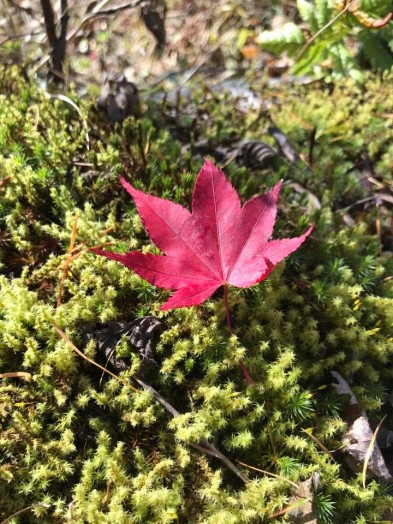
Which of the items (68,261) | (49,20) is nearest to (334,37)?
(49,20)

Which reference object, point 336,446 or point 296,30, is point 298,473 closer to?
point 336,446

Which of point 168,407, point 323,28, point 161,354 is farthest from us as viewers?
point 323,28

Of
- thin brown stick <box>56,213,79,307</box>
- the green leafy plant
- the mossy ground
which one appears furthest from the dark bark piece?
the green leafy plant

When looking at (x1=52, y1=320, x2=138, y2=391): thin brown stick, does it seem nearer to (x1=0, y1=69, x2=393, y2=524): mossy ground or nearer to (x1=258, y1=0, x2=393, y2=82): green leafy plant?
(x1=0, y1=69, x2=393, y2=524): mossy ground

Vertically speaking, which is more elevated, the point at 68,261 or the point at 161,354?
the point at 68,261

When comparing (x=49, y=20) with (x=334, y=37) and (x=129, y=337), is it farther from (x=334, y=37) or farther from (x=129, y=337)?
(x=129, y=337)

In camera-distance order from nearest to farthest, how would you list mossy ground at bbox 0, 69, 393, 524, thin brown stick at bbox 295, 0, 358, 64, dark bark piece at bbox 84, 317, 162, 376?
mossy ground at bbox 0, 69, 393, 524 → dark bark piece at bbox 84, 317, 162, 376 → thin brown stick at bbox 295, 0, 358, 64

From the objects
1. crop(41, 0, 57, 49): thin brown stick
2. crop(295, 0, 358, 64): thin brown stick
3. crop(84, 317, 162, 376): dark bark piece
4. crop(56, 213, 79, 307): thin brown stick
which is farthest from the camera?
crop(41, 0, 57, 49): thin brown stick

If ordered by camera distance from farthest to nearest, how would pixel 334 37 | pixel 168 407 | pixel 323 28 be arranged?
pixel 334 37, pixel 323 28, pixel 168 407
